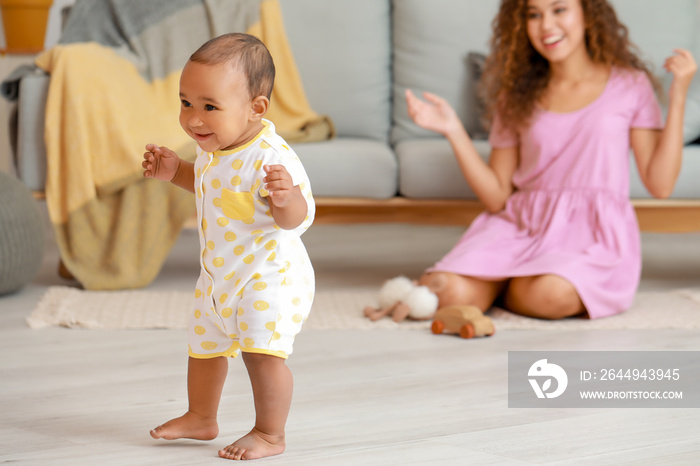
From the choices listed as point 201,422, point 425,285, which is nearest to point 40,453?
point 201,422

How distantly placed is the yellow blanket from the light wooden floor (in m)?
0.27

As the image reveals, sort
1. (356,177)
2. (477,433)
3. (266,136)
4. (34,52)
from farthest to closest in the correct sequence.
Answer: (34,52) < (356,177) < (477,433) < (266,136)

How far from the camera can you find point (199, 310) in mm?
1178

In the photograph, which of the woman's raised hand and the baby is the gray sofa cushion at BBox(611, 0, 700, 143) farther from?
the baby

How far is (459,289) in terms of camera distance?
2.03 meters

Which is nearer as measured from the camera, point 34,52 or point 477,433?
point 477,433

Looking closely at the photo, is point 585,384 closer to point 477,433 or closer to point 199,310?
point 477,433

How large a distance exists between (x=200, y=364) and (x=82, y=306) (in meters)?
1.03

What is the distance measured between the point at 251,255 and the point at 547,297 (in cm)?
101

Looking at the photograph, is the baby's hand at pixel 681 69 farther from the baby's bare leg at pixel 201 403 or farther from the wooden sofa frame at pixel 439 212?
the baby's bare leg at pixel 201 403

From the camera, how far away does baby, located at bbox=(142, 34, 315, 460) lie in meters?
1.09

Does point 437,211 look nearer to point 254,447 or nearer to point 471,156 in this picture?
point 471,156

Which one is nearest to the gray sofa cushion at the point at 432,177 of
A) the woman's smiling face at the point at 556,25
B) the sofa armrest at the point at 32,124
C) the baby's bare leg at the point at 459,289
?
the baby's bare leg at the point at 459,289

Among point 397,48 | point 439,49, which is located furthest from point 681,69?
point 397,48
